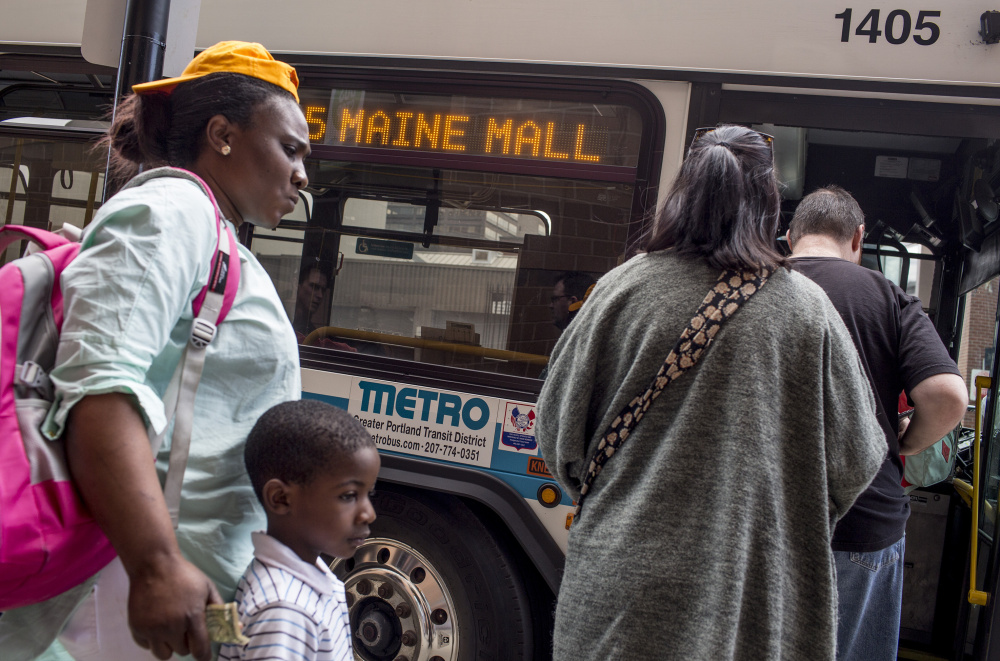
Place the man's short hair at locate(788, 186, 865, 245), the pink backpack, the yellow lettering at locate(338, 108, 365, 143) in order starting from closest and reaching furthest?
the pink backpack → the man's short hair at locate(788, 186, 865, 245) → the yellow lettering at locate(338, 108, 365, 143)

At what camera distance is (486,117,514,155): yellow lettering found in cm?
309

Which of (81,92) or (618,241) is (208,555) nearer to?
(618,241)

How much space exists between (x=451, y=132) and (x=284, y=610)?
89.6 inches

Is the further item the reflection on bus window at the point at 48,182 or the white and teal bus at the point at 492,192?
the reflection on bus window at the point at 48,182

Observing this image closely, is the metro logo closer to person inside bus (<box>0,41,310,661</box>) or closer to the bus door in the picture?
person inside bus (<box>0,41,310,661</box>)

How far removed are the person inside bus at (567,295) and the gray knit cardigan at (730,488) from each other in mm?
1463

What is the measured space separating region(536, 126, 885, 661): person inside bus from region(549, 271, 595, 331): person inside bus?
143cm

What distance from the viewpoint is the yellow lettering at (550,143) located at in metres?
3.03

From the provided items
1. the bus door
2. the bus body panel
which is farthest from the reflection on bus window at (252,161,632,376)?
the bus door

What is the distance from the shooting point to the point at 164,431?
1149 millimetres

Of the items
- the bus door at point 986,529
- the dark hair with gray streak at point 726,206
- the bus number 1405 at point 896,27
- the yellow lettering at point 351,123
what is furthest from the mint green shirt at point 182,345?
the bus door at point 986,529

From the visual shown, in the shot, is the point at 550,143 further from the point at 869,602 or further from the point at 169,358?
the point at 169,358

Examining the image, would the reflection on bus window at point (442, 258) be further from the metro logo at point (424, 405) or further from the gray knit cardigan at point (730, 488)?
the gray knit cardigan at point (730, 488)

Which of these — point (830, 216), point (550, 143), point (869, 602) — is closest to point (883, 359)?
point (830, 216)
